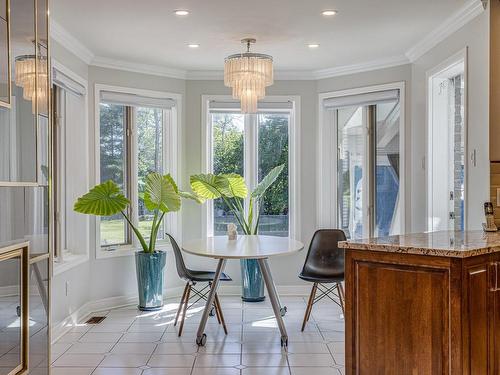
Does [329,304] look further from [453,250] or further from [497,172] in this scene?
[453,250]

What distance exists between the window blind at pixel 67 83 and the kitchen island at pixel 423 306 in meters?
2.75

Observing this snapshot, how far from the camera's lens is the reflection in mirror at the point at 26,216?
2.40 meters

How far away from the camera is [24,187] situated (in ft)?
8.48

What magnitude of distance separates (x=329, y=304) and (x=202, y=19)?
3.08m

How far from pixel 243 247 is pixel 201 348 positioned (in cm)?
86

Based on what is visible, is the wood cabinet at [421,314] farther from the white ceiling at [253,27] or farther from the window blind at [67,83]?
the window blind at [67,83]

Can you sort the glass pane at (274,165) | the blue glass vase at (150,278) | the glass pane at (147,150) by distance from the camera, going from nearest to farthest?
the blue glass vase at (150,278) < the glass pane at (147,150) < the glass pane at (274,165)

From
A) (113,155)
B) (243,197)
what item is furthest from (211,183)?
(113,155)

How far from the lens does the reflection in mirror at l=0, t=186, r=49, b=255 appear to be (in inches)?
94.4

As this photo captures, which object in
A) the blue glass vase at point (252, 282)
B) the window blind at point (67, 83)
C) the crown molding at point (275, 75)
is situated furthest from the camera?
the crown molding at point (275, 75)

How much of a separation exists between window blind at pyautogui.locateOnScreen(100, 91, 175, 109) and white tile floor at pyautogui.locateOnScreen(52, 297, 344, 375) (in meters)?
2.09

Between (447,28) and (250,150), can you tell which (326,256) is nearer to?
(250,150)

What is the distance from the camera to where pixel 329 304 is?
5293 mm

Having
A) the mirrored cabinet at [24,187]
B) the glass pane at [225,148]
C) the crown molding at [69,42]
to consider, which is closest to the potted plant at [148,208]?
the glass pane at [225,148]
